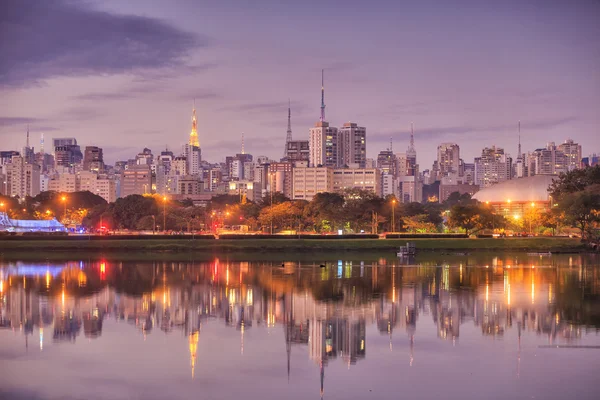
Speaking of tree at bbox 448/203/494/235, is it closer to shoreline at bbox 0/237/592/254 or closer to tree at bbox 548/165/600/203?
tree at bbox 548/165/600/203

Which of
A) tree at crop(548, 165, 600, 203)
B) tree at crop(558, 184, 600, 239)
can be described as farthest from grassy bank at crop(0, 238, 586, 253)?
tree at crop(548, 165, 600, 203)

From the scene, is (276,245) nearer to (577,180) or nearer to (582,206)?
(582,206)

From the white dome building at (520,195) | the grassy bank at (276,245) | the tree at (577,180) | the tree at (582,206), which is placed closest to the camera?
the tree at (582,206)

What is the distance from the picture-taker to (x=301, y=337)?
99.5 ft

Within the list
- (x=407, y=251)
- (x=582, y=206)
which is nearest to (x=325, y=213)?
(x=407, y=251)

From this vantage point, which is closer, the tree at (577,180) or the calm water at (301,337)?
the calm water at (301,337)

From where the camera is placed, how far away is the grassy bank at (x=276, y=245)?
93875 mm

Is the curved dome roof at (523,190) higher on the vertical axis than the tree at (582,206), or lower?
higher

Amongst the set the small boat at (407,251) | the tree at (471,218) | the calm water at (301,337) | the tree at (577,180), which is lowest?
the calm water at (301,337)

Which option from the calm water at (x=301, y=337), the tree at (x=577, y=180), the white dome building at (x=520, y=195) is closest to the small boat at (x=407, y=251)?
the tree at (x=577, y=180)

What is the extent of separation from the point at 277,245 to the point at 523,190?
109116 mm

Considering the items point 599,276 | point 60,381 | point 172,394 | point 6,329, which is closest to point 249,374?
point 172,394

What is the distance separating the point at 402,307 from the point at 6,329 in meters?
18.1

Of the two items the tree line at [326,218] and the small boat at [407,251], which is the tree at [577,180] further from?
the small boat at [407,251]
